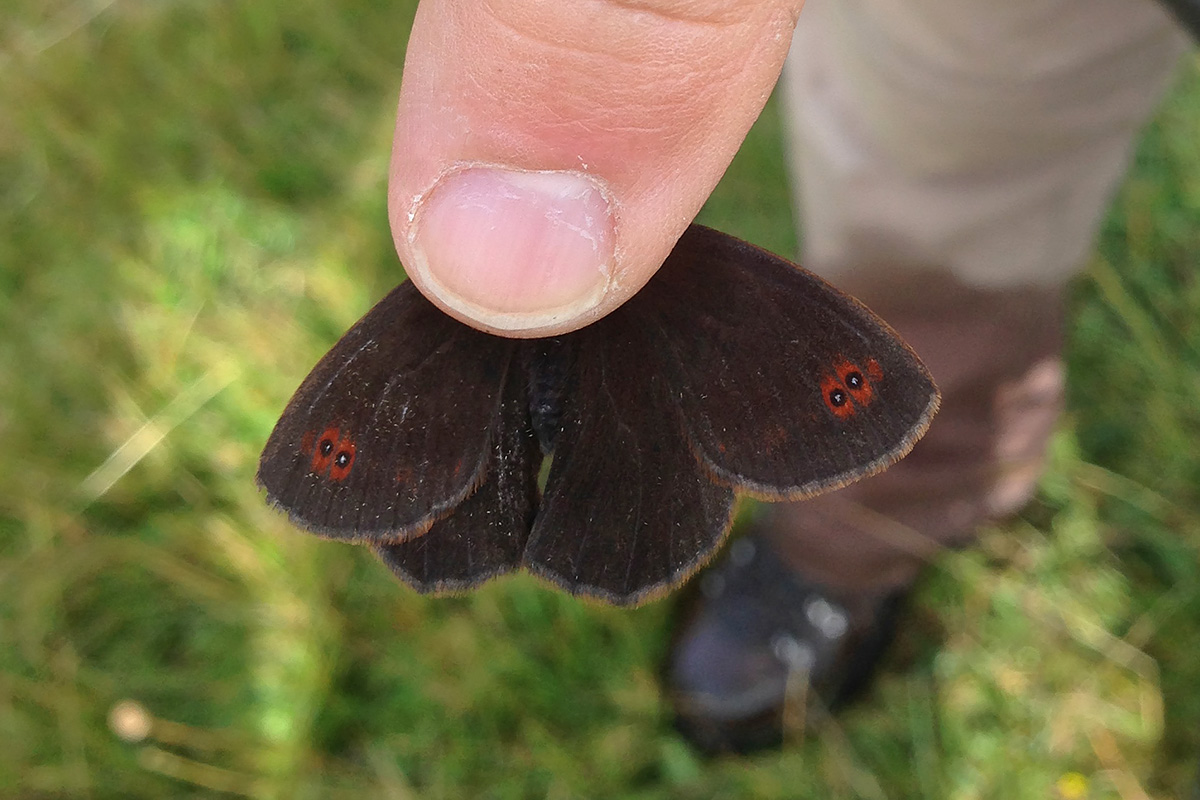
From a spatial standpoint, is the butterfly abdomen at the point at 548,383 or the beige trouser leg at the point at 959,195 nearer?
the butterfly abdomen at the point at 548,383

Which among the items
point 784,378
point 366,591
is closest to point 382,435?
point 784,378

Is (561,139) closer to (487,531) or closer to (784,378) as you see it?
(784,378)

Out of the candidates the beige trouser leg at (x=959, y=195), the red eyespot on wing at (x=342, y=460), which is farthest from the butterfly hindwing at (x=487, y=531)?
the beige trouser leg at (x=959, y=195)

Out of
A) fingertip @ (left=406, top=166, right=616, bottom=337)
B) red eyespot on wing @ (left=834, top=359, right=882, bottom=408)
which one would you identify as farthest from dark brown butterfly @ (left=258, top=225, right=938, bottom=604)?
fingertip @ (left=406, top=166, right=616, bottom=337)

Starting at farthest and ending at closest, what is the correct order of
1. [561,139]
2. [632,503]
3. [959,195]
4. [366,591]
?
1. [366,591]
2. [959,195]
3. [632,503]
4. [561,139]

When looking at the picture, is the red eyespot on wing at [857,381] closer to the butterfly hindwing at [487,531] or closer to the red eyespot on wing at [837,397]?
the red eyespot on wing at [837,397]

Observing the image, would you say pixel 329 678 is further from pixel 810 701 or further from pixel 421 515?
pixel 421 515

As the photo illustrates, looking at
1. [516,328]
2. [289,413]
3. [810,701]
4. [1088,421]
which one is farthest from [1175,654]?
[289,413]
